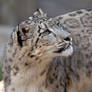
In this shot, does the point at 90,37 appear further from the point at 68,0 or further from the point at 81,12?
the point at 68,0

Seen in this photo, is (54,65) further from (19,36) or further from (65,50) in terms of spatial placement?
(19,36)

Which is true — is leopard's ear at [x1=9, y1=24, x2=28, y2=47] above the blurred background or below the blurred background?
below

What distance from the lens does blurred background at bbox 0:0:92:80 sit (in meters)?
10.6

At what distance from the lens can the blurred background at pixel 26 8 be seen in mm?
10625

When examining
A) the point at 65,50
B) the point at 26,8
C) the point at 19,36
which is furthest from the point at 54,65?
the point at 26,8

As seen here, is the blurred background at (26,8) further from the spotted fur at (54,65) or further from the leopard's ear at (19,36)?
the leopard's ear at (19,36)

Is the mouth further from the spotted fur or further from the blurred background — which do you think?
the blurred background

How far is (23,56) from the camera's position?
3898mm

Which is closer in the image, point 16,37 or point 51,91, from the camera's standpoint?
point 16,37

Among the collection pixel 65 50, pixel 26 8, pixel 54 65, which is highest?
pixel 26 8

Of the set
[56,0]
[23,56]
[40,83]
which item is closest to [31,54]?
[23,56]

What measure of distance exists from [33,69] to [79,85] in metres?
0.88

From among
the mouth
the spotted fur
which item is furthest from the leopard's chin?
the spotted fur

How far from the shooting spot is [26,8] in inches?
436
